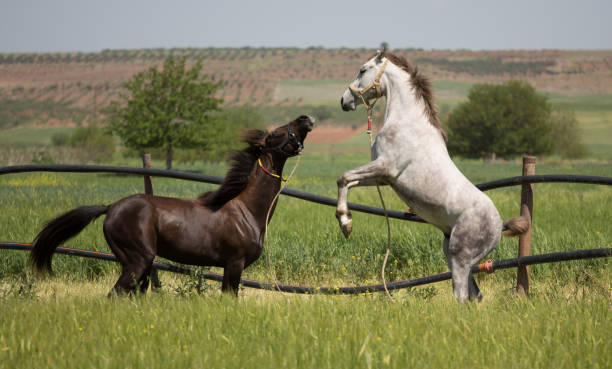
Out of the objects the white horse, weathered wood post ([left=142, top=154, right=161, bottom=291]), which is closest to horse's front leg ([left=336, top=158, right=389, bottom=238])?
the white horse

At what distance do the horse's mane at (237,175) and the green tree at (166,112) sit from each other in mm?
31761

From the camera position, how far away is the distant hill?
136 meters

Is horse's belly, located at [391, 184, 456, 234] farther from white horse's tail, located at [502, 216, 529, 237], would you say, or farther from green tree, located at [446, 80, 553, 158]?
green tree, located at [446, 80, 553, 158]

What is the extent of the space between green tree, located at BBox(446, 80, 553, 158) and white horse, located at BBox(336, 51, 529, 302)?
60.1 meters

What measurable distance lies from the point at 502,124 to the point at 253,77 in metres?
120

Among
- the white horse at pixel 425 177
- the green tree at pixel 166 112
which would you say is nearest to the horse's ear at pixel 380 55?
the white horse at pixel 425 177

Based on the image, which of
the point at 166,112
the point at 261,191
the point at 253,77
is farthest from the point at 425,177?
the point at 253,77

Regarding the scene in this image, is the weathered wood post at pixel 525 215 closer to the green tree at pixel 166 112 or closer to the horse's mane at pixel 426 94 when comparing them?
the horse's mane at pixel 426 94

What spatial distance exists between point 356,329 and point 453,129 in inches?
2483

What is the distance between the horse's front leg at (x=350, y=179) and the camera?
3.88m

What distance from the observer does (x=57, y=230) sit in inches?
176

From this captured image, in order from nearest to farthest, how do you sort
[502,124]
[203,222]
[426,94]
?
[426,94], [203,222], [502,124]

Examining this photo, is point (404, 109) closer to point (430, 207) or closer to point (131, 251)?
point (430, 207)

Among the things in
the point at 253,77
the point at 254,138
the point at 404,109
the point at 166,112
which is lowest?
the point at 166,112
